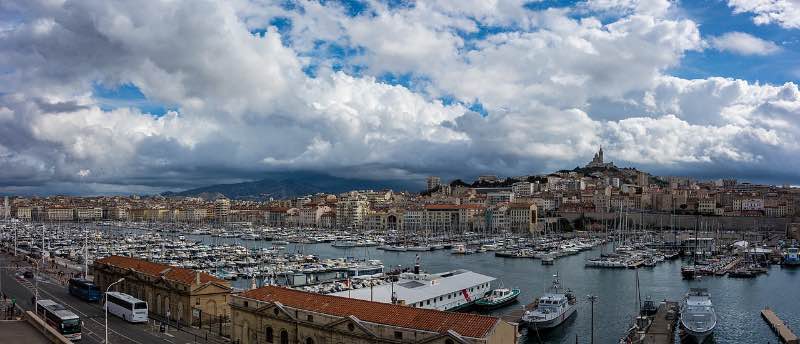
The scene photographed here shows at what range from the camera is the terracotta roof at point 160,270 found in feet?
76.1

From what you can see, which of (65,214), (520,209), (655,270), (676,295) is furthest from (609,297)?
(65,214)

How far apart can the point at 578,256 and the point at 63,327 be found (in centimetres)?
5098

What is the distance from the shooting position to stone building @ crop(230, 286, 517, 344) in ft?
46.7

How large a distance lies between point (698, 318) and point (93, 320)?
78.1 feet

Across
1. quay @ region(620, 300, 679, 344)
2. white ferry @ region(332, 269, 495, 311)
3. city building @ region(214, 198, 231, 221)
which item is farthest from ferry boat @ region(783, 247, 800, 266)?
city building @ region(214, 198, 231, 221)

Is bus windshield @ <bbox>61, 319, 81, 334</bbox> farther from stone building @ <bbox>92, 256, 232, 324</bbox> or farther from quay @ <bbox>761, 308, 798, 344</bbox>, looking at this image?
quay @ <bbox>761, 308, 798, 344</bbox>

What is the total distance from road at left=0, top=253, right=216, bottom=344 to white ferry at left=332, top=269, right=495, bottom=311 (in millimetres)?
8255

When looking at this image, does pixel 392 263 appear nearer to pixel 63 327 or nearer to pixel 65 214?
pixel 63 327

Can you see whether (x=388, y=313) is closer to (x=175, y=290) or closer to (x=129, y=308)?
(x=175, y=290)

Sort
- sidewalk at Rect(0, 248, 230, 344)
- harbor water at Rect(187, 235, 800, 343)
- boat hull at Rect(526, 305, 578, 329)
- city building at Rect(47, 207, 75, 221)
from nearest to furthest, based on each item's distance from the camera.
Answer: sidewalk at Rect(0, 248, 230, 344) < boat hull at Rect(526, 305, 578, 329) < harbor water at Rect(187, 235, 800, 343) < city building at Rect(47, 207, 75, 221)

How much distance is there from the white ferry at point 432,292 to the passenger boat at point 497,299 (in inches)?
16.0

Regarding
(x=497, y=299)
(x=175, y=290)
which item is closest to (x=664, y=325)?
(x=497, y=299)

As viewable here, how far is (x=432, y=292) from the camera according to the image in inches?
1136

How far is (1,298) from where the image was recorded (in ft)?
91.5
